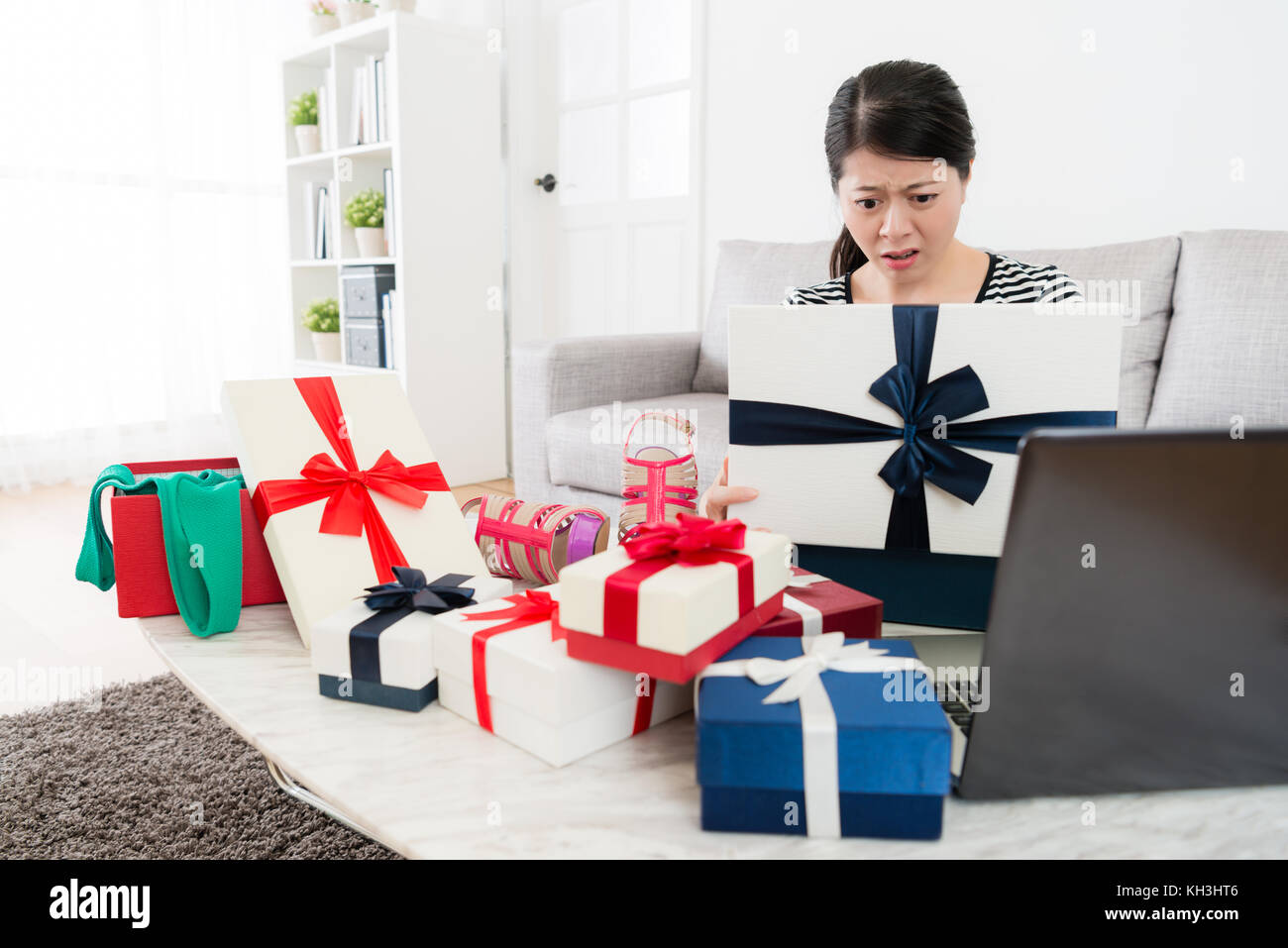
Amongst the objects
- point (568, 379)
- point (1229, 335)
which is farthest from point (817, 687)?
point (568, 379)

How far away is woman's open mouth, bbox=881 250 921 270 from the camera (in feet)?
3.72

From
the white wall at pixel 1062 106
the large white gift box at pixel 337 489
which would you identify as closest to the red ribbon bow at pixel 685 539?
the large white gift box at pixel 337 489

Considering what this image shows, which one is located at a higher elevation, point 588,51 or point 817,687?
point 588,51

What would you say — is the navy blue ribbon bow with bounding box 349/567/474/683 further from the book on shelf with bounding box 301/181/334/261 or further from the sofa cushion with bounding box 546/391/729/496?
the book on shelf with bounding box 301/181/334/261

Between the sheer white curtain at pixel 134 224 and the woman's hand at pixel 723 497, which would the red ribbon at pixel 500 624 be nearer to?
the woman's hand at pixel 723 497

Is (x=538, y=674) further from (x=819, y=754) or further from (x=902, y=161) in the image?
(x=902, y=161)

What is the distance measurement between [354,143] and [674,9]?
1.25 metres

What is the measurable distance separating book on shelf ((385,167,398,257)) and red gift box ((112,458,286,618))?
240cm

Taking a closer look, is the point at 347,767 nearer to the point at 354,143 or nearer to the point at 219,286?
the point at 354,143

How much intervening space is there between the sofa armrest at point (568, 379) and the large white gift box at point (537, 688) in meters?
1.65

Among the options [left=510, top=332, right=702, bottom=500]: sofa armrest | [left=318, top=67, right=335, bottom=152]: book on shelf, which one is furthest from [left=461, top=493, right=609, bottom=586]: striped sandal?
[left=318, top=67, right=335, bottom=152]: book on shelf

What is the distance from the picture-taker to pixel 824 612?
703mm

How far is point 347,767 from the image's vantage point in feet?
2.08

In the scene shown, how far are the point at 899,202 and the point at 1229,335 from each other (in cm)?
101
